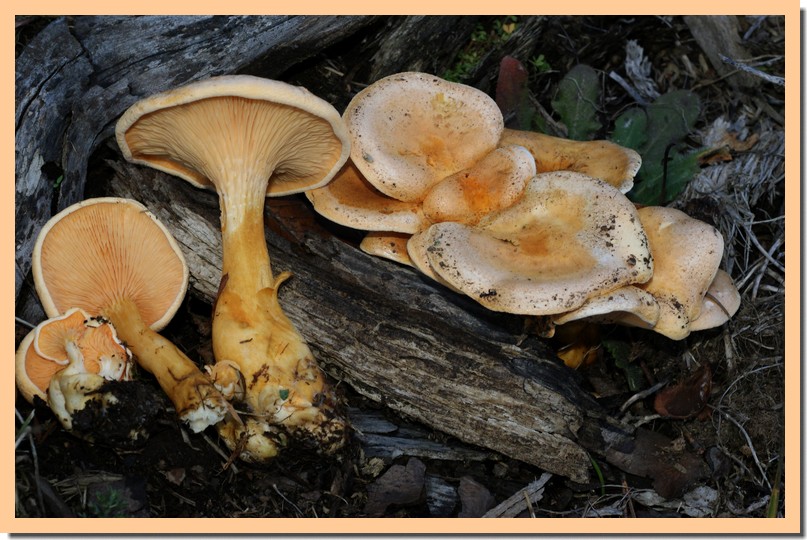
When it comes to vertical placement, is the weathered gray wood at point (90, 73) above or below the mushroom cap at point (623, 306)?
above

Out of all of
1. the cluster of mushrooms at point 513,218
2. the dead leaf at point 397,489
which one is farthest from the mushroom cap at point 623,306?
the dead leaf at point 397,489

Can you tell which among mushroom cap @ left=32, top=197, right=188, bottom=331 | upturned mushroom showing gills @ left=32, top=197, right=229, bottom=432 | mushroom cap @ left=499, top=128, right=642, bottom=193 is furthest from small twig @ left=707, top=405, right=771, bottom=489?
mushroom cap @ left=32, top=197, right=188, bottom=331

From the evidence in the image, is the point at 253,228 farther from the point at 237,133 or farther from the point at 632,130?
the point at 632,130

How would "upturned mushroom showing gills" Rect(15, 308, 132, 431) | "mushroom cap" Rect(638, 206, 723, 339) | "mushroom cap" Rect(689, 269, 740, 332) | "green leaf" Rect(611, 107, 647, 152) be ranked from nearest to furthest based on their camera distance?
"upturned mushroom showing gills" Rect(15, 308, 132, 431)
"mushroom cap" Rect(638, 206, 723, 339)
"mushroom cap" Rect(689, 269, 740, 332)
"green leaf" Rect(611, 107, 647, 152)

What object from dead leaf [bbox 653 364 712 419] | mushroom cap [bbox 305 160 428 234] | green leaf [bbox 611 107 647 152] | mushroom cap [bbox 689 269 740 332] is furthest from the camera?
green leaf [bbox 611 107 647 152]

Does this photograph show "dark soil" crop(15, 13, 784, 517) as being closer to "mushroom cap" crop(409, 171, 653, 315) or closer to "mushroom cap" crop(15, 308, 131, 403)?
"mushroom cap" crop(15, 308, 131, 403)

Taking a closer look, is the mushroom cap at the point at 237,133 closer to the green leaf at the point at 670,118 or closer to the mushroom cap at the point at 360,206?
the mushroom cap at the point at 360,206

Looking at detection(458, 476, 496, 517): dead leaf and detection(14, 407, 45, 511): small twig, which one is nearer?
detection(14, 407, 45, 511): small twig
